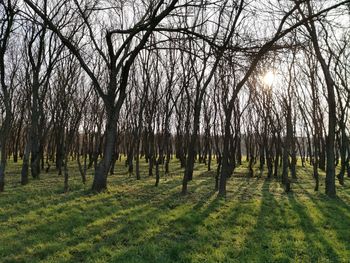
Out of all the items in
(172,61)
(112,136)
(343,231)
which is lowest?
(343,231)

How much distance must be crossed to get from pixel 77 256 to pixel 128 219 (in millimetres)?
2485

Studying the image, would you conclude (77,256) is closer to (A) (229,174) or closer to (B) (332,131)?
(B) (332,131)

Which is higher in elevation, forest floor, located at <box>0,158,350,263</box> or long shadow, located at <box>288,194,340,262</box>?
forest floor, located at <box>0,158,350,263</box>

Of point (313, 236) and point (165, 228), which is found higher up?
point (165, 228)

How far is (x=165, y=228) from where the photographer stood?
24.2 feet

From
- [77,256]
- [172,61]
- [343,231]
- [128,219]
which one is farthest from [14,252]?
[172,61]

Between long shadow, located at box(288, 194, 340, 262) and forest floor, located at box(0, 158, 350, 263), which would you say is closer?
forest floor, located at box(0, 158, 350, 263)

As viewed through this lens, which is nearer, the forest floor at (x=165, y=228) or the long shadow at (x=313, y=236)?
the forest floor at (x=165, y=228)

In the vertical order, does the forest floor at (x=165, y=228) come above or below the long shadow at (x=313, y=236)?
above

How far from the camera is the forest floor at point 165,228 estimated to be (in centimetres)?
573

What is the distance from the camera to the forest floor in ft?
18.8

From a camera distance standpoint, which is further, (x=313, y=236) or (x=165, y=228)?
(x=165, y=228)

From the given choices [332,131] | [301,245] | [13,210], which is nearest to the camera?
[301,245]

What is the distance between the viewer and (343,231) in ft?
25.6
